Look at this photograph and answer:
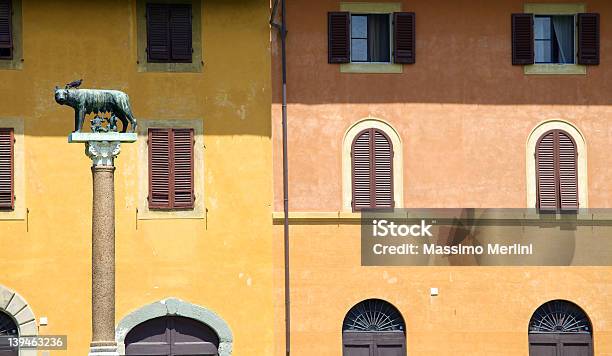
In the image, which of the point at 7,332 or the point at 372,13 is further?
the point at 372,13

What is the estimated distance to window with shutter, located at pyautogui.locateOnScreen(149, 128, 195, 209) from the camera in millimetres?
30188

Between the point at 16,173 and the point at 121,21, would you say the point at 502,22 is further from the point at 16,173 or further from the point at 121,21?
the point at 16,173

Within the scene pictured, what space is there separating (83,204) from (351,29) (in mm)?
5841

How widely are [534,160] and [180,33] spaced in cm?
688

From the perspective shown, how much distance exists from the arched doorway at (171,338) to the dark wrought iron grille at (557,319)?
19.3 feet

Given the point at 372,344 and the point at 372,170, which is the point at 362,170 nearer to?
the point at 372,170

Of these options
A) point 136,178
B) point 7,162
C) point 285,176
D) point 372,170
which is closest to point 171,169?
point 136,178

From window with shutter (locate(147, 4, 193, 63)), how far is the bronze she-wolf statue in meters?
4.97

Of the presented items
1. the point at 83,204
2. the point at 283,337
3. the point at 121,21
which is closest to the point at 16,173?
the point at 83,204

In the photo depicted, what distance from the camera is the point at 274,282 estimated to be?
30422 millimetres

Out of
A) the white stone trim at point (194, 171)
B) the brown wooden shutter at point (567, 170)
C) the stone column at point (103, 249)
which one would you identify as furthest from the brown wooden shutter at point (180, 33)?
the brown wooden shutter at point (567, 170)

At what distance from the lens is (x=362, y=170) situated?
30.7 m

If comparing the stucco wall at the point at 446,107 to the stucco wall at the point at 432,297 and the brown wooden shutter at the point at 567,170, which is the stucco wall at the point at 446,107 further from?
the stucco wall at the point at 432,297

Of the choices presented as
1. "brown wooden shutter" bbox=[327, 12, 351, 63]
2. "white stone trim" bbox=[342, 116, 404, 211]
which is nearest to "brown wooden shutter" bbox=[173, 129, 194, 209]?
"white stone trim" bbox=[342, 116, 404, 211]
